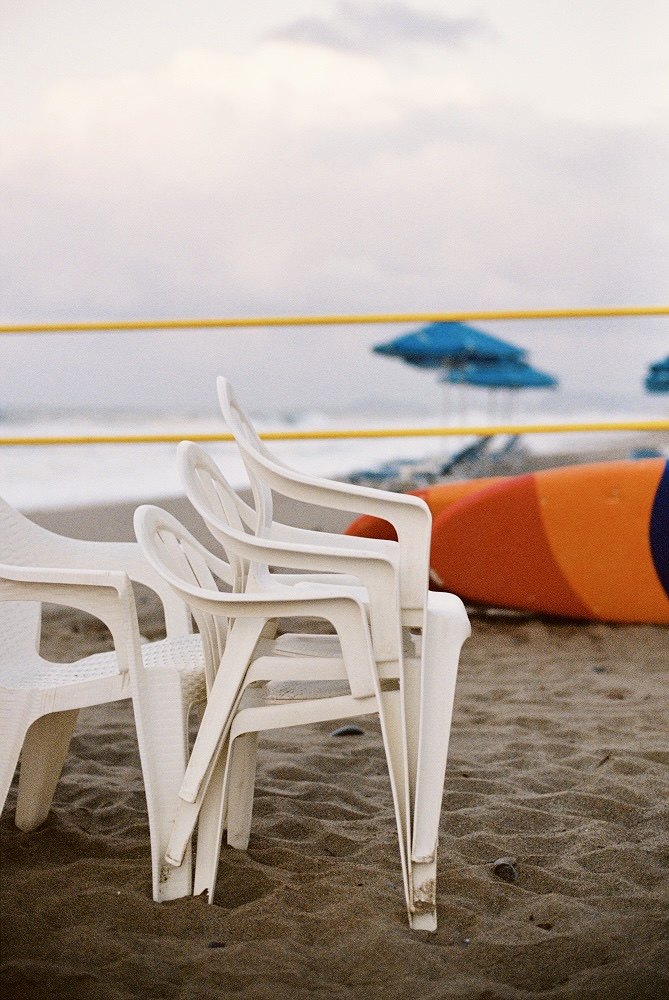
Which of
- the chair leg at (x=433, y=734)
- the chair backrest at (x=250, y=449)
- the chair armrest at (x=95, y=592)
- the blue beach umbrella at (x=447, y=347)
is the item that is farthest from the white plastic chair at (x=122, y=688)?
the blue beach umbrella at (x=447, y=347)

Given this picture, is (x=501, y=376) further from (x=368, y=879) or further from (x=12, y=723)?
(x=12, y=723)

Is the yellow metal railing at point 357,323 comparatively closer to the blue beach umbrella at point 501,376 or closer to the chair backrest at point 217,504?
the chair backrest at point 217,504

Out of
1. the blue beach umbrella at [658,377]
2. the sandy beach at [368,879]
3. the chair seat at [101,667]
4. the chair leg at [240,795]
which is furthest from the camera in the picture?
the blue beach umbrella at [658,377]

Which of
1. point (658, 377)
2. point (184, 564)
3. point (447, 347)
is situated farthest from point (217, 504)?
point (658, 377)

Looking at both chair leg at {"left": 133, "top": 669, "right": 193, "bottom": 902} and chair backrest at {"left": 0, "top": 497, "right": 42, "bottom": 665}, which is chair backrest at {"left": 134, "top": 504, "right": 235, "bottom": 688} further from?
chair backrest at {"left": 0, "top": 497, "right": 42, "bottom": 665}

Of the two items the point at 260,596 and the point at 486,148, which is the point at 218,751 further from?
the point at 486,148

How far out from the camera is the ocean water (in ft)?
20.1

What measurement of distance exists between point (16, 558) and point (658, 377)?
19.7 ft

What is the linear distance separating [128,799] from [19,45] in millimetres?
9024

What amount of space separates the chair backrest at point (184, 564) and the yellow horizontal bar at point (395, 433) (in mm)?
2083

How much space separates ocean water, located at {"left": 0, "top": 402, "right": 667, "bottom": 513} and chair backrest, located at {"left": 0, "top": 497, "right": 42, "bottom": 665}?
2.92m

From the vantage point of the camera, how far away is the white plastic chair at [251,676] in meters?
1.33

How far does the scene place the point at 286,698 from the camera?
4.75ft

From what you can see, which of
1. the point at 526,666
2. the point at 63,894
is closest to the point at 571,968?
the point at 63,894
